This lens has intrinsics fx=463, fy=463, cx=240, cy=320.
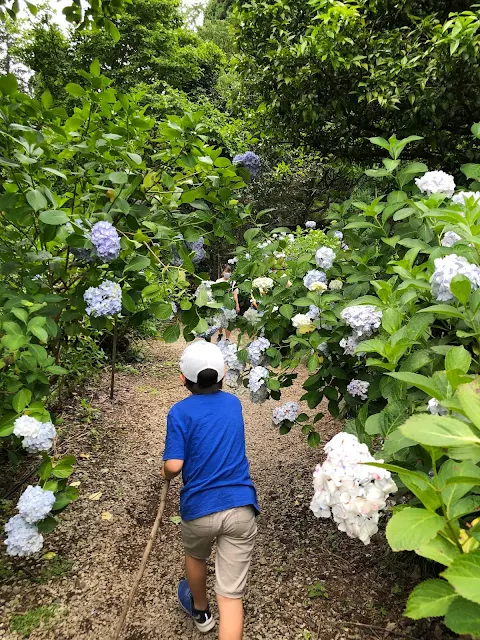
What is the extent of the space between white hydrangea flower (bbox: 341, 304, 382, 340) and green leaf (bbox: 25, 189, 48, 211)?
3.83 feet

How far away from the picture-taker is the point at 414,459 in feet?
3.68

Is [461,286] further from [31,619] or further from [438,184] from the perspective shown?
[31,619]

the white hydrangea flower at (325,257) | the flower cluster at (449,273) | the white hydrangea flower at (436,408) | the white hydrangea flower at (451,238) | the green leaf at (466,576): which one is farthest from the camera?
the white hydrangea flower at (325,257)

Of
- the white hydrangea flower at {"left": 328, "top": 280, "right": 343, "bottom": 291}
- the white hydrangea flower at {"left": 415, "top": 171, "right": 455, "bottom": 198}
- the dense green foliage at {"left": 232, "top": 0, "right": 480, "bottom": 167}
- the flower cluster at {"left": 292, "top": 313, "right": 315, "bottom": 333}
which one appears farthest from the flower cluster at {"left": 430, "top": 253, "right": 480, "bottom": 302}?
the dense green foliage at {"left": 232, "top": 0, "right": 480, "bottom": 167}

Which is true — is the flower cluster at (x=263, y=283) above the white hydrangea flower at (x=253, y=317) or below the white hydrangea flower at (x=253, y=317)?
above

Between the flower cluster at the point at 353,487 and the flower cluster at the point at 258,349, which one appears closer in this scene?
the flower cluster at the point at 353,487

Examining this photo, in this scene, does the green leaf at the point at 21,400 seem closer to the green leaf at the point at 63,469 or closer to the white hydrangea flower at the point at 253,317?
the green leaf at the point at 63,469

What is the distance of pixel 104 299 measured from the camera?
1909 millimetres

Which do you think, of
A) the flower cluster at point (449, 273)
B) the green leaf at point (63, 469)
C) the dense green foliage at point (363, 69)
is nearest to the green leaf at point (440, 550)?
the flower cluster at point (449, 273)

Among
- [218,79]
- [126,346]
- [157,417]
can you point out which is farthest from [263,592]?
[218,79]

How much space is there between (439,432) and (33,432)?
4.94 ft

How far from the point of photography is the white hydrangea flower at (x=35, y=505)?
1797mm

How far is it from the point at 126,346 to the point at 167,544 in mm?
4022

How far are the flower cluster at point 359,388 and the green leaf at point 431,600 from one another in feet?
4.37
